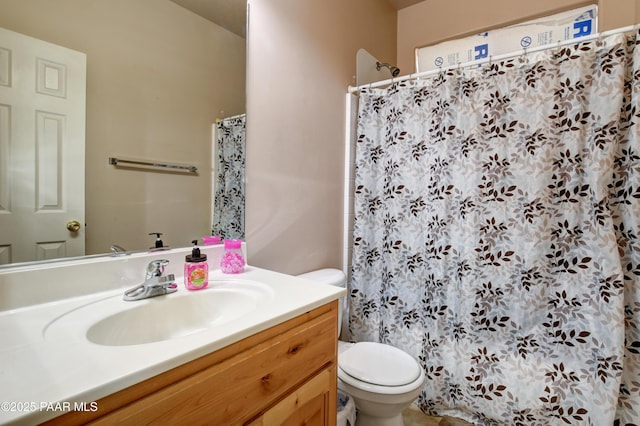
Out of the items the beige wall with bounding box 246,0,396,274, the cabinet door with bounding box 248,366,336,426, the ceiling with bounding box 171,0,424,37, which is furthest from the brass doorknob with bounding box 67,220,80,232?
the ceiling with bounding box 171,0,424,37

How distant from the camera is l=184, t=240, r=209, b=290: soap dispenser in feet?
3.06

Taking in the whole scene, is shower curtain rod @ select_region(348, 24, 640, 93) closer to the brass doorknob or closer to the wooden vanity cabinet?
the wooden vanity cabinet

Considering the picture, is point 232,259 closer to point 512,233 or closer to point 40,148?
point 40,148

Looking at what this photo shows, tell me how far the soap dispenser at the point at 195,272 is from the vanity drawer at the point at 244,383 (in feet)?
1.19

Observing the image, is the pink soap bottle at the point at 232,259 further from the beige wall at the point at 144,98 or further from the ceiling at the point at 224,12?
the ceiling at the point at 224,12

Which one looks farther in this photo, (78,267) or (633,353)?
(633,353)

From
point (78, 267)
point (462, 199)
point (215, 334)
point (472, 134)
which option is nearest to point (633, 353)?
point (462, 199)

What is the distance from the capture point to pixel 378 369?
1.27 meters

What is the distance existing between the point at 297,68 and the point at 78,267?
1.27 metres

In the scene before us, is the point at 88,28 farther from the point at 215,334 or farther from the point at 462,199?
the point at 462,199

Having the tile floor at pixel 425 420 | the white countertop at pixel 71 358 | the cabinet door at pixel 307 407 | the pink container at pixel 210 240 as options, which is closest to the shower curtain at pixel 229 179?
the pink container at pixel 210 240

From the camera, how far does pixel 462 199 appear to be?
1543 millimetres

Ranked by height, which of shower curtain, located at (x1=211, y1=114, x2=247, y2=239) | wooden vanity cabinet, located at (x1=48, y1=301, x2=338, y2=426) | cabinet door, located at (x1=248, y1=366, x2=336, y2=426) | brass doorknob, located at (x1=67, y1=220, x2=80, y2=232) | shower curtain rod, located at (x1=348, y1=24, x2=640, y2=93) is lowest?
cabinet door, located at (x1=248, y1=366, x2=336, y2=426)

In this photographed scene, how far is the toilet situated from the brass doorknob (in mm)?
1092
